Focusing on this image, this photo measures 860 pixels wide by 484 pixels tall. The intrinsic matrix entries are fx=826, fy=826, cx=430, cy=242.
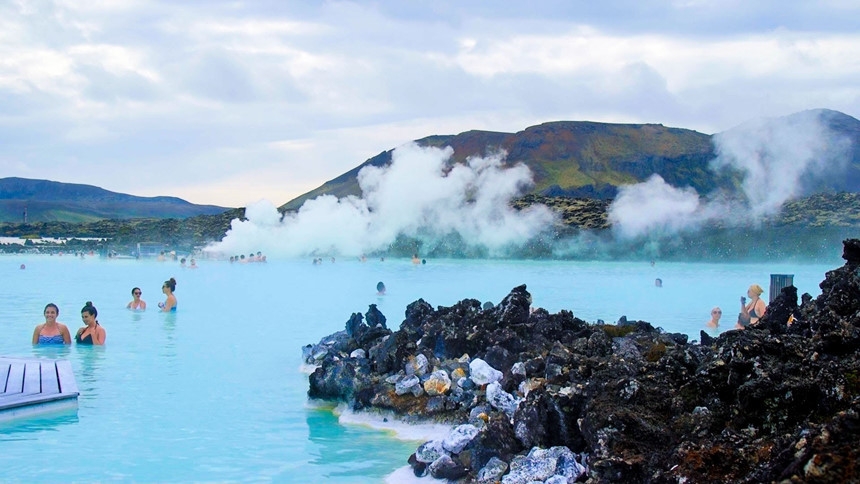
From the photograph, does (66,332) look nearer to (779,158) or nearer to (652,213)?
(652,213)

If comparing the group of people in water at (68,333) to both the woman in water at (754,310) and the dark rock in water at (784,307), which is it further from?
the woman in water at (754,310)

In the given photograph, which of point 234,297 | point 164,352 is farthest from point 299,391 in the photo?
point 234,297

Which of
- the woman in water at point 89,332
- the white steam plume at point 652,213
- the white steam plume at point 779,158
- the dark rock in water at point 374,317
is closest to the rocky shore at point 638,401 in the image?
the dark rock in water at point 374,317

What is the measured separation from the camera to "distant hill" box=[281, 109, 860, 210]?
339 feet

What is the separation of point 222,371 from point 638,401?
6.65 metres

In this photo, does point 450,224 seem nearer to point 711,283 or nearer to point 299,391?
point 711,283

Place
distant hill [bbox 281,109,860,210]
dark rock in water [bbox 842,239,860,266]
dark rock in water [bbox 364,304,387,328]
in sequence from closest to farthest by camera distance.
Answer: dark rock in water [bbox 842,239,860,266] < dark rock in water [bbox 364,304,387,328] < distant hill [bbox 281,109,860,210]

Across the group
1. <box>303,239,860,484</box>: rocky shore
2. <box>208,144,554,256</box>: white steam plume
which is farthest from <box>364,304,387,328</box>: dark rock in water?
<box>208,144,554,256</box>: white steam plume

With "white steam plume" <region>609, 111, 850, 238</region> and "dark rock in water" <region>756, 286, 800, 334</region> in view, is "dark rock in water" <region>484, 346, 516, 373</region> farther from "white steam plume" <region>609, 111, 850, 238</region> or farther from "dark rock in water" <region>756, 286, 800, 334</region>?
"white steam plume" <region>609, 111, 850, 238</region>

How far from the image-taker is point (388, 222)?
5381 centimetres

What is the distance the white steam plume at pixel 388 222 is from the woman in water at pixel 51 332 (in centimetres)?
3907

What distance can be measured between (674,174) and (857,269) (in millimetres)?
105894

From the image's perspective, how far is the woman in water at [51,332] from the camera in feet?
40.7

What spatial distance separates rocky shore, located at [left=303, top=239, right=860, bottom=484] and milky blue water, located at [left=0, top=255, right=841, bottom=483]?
0.73 m
